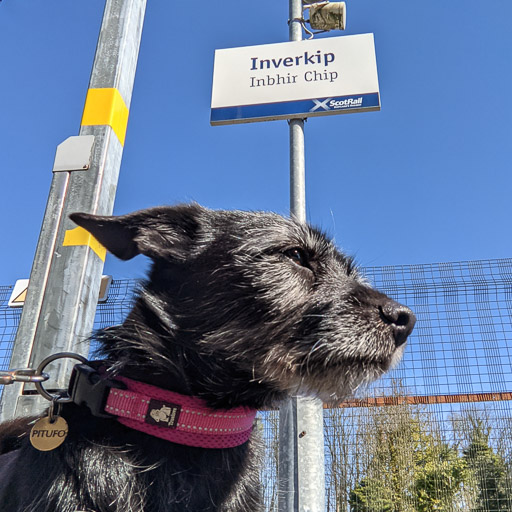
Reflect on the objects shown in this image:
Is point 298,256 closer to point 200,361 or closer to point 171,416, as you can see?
point 200,361

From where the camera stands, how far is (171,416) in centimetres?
150

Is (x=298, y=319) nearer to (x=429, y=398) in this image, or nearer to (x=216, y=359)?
(x=216, y=359)

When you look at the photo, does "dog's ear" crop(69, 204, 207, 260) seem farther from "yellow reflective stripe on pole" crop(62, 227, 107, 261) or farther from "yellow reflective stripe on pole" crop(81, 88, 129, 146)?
"yellow reflective stripe on pole" crop(81, 88, 129, 146)

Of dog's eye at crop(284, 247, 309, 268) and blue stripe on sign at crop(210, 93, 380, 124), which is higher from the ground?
blue stripe on sign at crop(210, 93, 380, 124)

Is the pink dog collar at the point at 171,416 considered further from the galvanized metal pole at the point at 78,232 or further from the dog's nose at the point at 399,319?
the dog's nose at the point at 399,319

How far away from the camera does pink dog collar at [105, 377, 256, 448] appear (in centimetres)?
148

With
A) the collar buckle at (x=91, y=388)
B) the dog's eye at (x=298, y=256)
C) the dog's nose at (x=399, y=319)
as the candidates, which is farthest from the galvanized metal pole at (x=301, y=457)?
the collar buckle at (x=91, y=388)

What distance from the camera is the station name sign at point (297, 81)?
3.95 m

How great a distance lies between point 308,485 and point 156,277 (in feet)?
5.78

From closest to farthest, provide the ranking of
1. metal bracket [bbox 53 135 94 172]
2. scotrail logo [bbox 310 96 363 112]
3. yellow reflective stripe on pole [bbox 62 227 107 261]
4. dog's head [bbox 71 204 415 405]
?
1. dog's head [bbox 71 204 415 405]
2. yellow reflective stripe on pole [bbox 62 227 107 261]
3. metal bracket [bbox 53 135 94 172]
4. scotrail logo [bbox 310 96 363 112]

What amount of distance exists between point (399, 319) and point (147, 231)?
1034mm

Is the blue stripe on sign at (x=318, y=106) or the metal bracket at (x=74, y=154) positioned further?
the blue stripe on sign at (x=318, y=106)

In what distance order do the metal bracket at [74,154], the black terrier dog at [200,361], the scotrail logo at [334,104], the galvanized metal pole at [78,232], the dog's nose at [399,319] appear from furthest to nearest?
the scotrail logo at [334,104] → the metal bracket at [74,154] → the galvanized metal pole at [78,232] → the dog's nose at [399,319] → the black terrier dog at [200,361]

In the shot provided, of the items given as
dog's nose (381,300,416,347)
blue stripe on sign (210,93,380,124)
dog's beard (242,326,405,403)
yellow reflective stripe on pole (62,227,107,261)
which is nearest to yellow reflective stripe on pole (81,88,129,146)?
yellow reflective stripe on pole (62,227,107,261)
